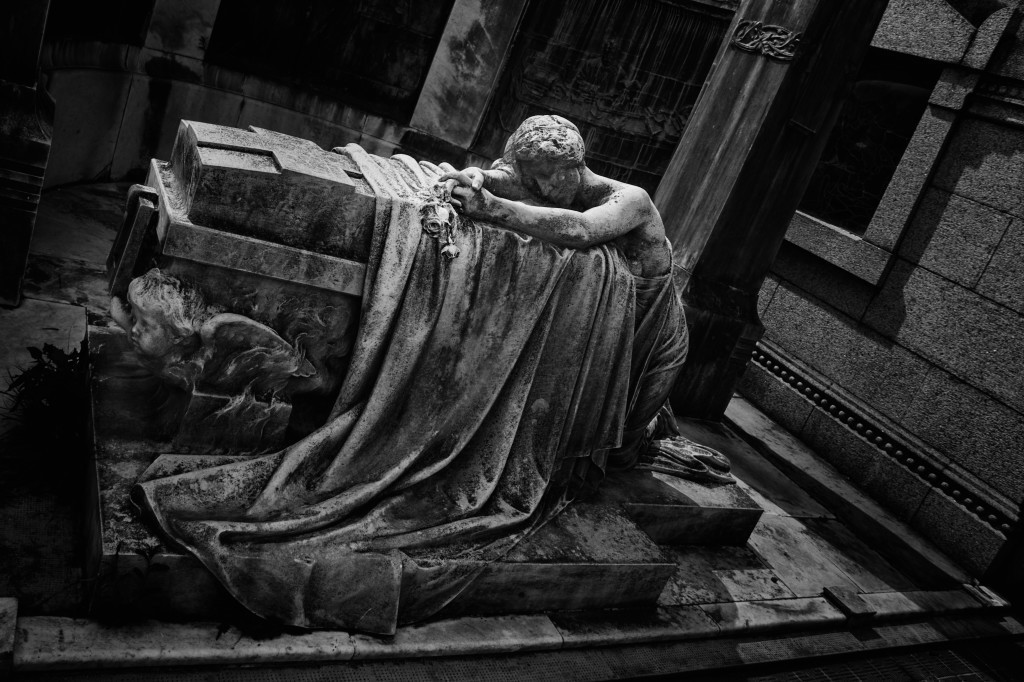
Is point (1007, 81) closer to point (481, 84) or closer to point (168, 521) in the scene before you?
point (481, 84)

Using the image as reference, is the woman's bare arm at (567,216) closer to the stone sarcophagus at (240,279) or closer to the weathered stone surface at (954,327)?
the stone sarcophagus at (240,279)

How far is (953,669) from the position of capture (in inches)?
179

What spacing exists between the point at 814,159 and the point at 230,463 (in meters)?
4.69

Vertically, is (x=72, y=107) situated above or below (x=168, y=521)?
above

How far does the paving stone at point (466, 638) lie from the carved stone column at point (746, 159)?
10.1ft

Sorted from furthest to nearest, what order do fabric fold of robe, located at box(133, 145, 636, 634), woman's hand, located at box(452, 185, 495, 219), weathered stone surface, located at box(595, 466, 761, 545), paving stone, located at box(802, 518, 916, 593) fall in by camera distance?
paving stone, located at box(802, 518, 916, 593) → weathered stone surface, located at box(595, 466, 761, 545) → woman's hand, located at box(452, 185, 495, 219) → fabric fold of robe, located at box(133, 145, 636, 634)

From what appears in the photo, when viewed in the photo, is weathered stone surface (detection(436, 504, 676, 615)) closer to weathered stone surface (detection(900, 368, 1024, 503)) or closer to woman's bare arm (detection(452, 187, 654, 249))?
woman's bare arm (detection(452, 187, 654, 249))

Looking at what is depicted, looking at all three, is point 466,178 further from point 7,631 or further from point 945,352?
point 945,352

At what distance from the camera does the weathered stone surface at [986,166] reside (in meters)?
5.91

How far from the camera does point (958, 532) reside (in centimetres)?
579

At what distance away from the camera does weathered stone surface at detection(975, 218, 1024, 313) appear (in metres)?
5.77

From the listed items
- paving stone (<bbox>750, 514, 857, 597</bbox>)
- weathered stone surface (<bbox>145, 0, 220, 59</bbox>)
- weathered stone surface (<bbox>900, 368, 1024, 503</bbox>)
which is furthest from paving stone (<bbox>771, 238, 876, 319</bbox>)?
weathered stone surface (<bbox>145, 0, 220, 59</bbox>)

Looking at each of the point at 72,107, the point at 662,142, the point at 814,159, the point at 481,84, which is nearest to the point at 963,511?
the point at 814,159

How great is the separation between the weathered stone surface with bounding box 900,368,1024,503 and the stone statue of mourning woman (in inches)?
128
